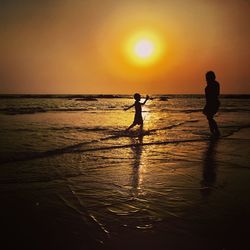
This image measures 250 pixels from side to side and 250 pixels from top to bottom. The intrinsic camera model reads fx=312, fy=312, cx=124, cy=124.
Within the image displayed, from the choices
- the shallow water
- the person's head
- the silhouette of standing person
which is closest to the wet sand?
the shallow water

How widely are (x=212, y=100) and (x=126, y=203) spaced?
26.5 ft

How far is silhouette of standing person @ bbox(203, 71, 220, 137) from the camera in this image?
1109 centimetres

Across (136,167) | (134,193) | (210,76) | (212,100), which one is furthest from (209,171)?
(210,76)

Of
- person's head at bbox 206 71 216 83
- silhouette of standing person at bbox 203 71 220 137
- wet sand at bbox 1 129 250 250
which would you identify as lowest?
wet sand at bbox 1 129 250 250

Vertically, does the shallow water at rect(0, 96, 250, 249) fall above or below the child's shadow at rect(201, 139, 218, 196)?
below

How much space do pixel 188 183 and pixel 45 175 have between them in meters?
2.45

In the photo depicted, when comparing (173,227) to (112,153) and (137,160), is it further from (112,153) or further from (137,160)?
(112,153)

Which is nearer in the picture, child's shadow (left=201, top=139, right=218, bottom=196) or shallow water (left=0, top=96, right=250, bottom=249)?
shallow water (left=0, top=96, right=250, bottom=249)

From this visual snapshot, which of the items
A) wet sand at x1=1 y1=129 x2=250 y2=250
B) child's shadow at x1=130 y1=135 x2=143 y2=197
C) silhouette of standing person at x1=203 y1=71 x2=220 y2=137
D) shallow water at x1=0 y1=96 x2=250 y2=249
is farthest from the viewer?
silhouette of standing person at x1=203 y1=71 x2=220 y2=137

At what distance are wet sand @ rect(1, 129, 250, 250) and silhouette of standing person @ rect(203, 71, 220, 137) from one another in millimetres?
4353

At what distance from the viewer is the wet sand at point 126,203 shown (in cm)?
300

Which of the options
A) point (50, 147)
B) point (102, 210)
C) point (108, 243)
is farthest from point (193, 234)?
point (50, 147)

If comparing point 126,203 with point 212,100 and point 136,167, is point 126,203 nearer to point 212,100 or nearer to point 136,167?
point 136,167

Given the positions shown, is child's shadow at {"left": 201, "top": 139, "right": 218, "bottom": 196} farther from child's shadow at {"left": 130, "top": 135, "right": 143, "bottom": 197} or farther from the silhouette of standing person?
the silhouette of standing person
